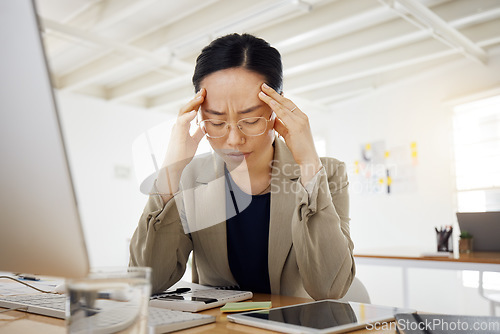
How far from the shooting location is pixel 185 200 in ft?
4.56

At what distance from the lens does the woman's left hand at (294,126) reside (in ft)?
4.30

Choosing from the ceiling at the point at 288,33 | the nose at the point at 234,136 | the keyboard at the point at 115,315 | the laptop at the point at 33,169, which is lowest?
the keyboard at the point at 115,315

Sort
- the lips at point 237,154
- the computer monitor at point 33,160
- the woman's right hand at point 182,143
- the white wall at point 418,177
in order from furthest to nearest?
1. the white wall at point 418,177
2. the lips at point 237,154
3. the woman's right hand at point 182,143
4. the computer monitor at point 33,160

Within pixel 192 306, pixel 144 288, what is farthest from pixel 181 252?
pixel 144 288

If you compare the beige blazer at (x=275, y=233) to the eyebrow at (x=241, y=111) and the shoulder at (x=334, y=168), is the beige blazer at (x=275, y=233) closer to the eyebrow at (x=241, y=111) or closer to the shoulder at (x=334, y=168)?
the shoulder at (x=334, y=168)

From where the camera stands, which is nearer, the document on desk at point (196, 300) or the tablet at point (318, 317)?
the tablet at point (318, 317)

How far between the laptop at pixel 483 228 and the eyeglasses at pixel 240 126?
74.9 inches

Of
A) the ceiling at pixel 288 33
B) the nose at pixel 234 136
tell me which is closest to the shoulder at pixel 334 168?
the nose at pixel 234 136

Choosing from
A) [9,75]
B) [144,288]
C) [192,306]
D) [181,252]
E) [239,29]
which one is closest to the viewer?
[9,75]

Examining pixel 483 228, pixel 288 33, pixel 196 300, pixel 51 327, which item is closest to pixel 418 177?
pixel 288 33

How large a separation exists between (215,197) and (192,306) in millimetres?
664

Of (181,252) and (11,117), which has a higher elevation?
(11,117)

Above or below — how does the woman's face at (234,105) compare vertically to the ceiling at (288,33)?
below

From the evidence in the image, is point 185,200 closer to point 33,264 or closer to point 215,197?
point 215,197
